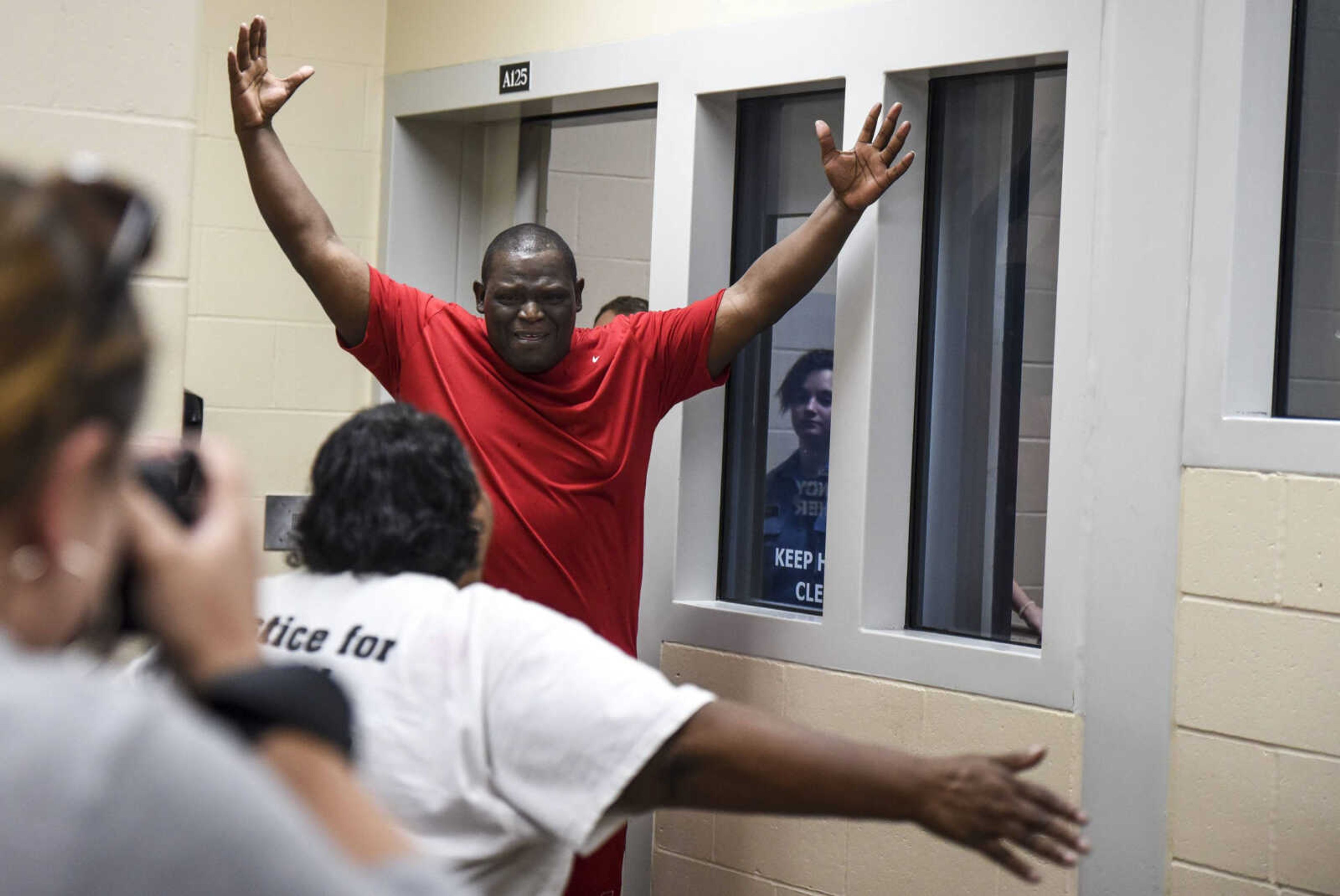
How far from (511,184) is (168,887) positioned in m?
3.98

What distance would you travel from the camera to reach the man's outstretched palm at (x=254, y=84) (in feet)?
9.95

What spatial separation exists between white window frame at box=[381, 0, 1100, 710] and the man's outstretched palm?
91 cm

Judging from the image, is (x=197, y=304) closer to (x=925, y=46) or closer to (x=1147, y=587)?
(x=925, y=46)

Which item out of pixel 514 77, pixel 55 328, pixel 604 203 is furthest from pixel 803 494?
pixel 55 328

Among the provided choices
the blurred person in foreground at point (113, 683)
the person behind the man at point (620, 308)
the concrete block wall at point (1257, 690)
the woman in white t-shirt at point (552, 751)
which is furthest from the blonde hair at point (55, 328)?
the person behind the man at point (620, 308)

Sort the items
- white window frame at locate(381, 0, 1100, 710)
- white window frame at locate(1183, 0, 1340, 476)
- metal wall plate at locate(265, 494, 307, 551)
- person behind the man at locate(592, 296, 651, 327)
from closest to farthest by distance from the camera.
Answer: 1. white window frame at locate(1183, 0, 1340, 476)
2. white window frame at locate(381, 0, 1100, 710)
3. person behind the man at locate(592, 296, 651, 327)
4. metal wall plate at locate(265, 494, 307, 551)

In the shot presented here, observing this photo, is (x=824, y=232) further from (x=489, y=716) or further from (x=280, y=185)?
(x=489, y=716)

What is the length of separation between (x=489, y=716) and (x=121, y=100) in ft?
5.22

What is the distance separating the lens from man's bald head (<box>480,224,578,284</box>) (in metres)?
3.21

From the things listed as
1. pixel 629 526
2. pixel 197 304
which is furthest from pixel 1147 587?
pixel 197 304

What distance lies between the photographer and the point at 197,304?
171 inches

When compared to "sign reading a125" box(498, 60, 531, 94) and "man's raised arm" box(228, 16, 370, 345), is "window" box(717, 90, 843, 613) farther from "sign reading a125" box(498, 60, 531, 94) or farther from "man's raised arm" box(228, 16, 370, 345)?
"man's raised arm" box(228, 16, 370, 345)

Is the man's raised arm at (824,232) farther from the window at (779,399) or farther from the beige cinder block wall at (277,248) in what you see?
the beige cinder block wall at (277,248)

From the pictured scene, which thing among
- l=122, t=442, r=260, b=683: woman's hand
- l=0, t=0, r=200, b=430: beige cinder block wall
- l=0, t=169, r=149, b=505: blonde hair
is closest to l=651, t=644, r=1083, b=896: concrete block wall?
l=0, t=0, r=200, b=430: beige cinder block wall
